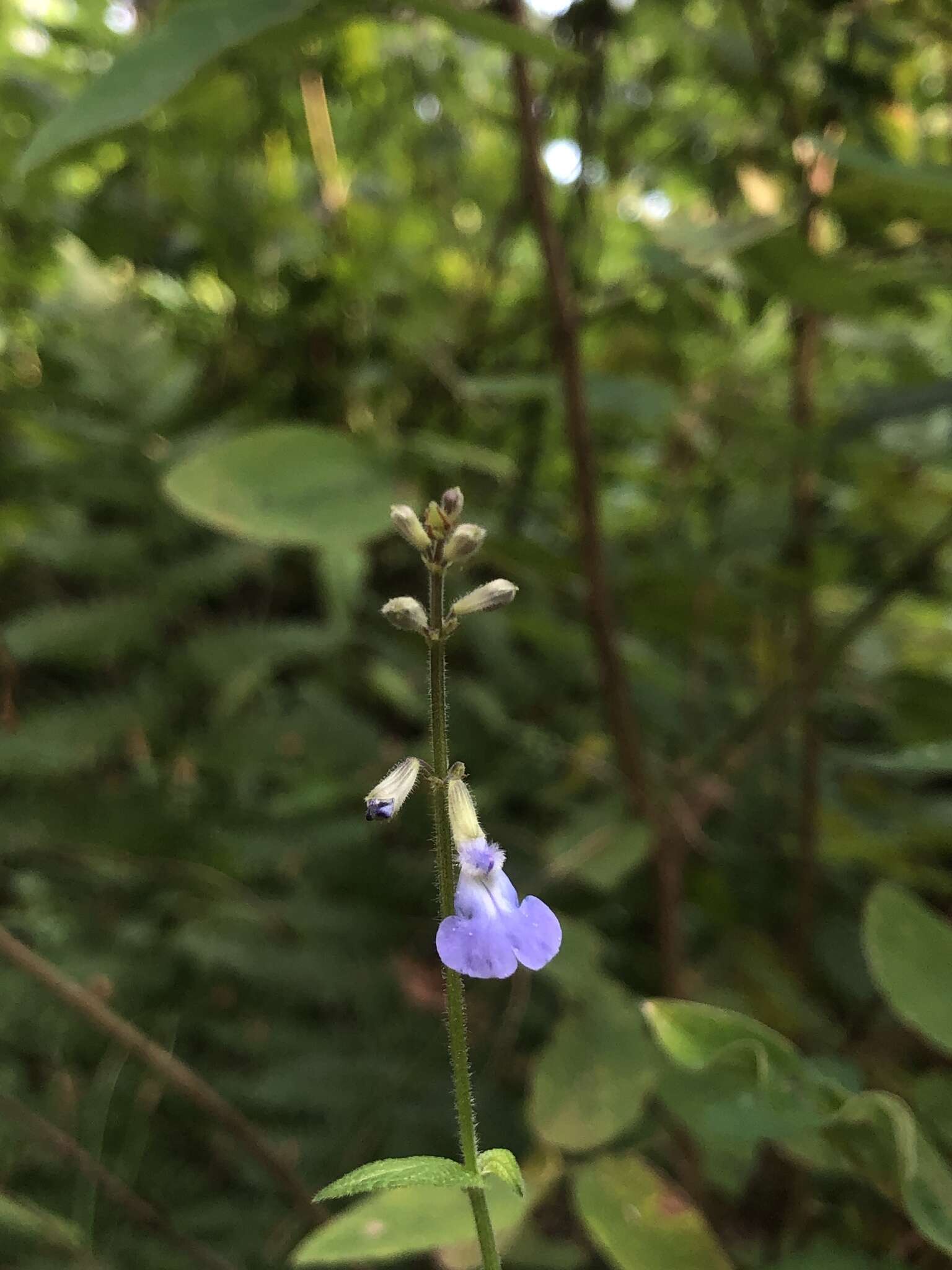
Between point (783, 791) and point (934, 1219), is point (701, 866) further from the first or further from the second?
point (934, 1219)

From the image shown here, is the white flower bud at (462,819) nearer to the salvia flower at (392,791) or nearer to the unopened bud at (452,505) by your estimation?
the salvia flower at (392,791)

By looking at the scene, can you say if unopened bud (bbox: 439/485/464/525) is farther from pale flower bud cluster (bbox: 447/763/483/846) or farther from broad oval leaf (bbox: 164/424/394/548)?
broad oval leaf (bbox: 164/424/394/548)

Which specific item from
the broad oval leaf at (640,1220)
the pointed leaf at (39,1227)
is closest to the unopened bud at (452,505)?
the broad oval leaf at (640,1220)

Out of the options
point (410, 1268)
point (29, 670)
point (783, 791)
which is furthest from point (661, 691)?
Answer: point (29, 670)

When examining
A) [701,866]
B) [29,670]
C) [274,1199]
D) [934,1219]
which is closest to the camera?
[934,1219]

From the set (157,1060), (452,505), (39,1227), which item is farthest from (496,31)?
(39,1227)

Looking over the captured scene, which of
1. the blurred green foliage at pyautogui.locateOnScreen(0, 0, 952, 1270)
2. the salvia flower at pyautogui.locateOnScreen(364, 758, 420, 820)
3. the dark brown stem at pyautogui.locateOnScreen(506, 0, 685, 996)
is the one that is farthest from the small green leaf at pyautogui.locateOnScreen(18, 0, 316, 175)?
the salvia flower at pyautogui.locateOnScreen(364, 758, 420, 820)

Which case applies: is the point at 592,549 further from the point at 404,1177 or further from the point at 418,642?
the point at 404,1177
